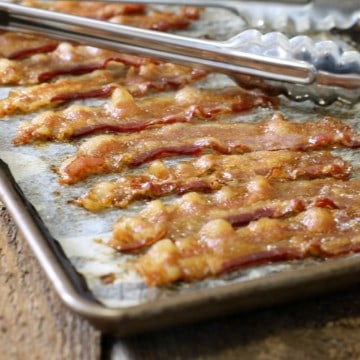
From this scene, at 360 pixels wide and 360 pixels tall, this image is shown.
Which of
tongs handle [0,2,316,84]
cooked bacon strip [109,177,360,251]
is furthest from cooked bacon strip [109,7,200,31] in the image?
cooked bacon strip [109,177,360,251]

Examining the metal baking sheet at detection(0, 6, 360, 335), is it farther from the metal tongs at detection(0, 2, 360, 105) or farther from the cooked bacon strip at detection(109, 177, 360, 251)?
the metal tongs at detection(0, 2, 360, 105)

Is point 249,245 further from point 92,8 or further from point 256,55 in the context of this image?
point 92,8

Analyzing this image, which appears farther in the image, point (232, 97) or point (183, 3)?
point (183, 3)

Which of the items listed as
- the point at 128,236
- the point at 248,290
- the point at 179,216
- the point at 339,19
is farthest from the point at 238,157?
the point at 339,19

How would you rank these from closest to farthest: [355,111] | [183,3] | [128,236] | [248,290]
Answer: [248,290], [128,236], [355,111], [183,3]

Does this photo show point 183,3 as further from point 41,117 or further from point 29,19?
point 41,117

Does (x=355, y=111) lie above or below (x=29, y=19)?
below

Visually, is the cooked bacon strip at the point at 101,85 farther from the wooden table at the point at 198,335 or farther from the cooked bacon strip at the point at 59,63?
the wooden table at the point at 198,335
